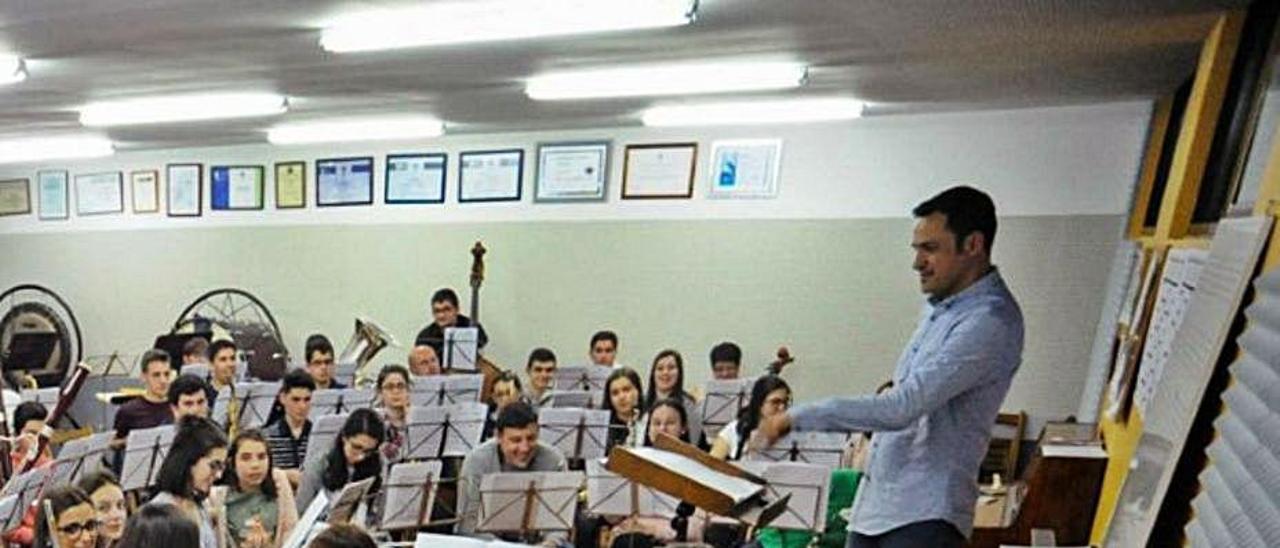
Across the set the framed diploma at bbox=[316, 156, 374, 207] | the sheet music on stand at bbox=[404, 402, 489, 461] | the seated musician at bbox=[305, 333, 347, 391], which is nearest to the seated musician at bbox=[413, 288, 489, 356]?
the seated musician at bbox=[305, 333, 347, 391]

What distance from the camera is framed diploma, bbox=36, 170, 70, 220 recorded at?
35.8 feet

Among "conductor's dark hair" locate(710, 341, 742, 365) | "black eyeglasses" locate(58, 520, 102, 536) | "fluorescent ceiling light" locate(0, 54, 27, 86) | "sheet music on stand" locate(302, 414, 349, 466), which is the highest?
"fluorescent ceiling light" locate(0, 54, 27, 86)

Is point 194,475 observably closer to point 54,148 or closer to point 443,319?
point 443,319

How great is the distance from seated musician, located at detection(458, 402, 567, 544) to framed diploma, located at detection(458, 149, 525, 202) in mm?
3774

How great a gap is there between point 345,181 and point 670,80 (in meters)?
4.53

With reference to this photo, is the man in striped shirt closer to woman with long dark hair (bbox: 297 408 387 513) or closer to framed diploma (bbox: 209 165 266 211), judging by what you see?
woman with long dark hair (bbox: 297 408 387 513)

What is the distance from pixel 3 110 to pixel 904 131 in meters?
5.95

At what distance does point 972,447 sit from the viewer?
2371 mm

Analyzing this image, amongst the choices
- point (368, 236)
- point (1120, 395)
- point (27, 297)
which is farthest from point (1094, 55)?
point (27, 297)

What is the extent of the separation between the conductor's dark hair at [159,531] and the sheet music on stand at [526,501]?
4.72ft

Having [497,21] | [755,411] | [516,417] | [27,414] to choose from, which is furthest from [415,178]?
[497,21]

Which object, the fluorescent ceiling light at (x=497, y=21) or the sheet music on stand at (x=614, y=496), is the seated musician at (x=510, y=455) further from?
the fluorescent ceiling light at (x=497, y=21)

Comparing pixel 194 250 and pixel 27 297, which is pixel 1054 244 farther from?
pixel 27 297

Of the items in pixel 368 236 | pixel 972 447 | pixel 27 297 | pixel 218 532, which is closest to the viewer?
pixel 972 447
